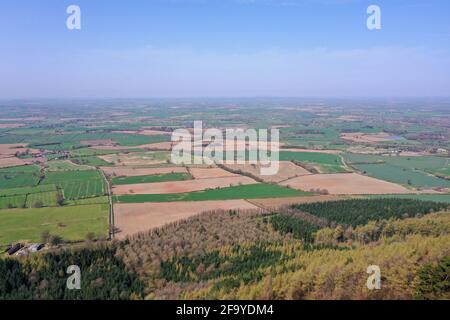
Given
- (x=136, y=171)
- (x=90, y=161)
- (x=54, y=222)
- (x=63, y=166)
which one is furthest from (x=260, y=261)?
(x=90, y=161)

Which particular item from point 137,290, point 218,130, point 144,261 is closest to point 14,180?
point 144,261

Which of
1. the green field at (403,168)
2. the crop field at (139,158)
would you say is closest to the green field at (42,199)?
the crop field at (139,158)

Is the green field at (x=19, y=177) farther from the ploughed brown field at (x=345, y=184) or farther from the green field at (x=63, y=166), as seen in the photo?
the ploughed brown field at (x=345, y=184)

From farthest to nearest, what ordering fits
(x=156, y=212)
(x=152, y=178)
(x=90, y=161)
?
(x=90, y=161)
(x=152, y=178)
(x=156, y=212)

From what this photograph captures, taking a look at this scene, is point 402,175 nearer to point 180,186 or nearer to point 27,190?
point 180,186
